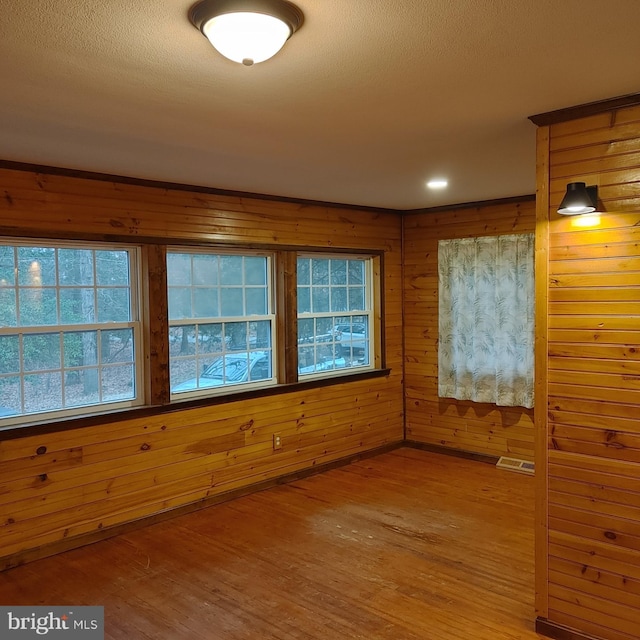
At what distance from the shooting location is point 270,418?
16.0ft

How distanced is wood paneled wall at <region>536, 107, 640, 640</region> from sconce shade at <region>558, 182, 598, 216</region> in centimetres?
5

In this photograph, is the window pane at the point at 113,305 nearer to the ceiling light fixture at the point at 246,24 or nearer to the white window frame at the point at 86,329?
the white window frame at the point at 86,329

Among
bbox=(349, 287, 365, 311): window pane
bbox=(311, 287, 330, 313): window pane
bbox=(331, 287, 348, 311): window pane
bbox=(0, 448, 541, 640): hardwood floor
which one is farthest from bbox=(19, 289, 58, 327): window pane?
bbox=(349, 287, 365, 311): window pane

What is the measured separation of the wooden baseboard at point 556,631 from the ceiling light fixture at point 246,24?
271 cm

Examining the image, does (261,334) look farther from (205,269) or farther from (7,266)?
(7,266)

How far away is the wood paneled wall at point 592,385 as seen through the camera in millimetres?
2465

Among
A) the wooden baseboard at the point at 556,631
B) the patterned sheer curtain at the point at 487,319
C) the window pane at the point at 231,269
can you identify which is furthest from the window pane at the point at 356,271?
the wooden baseboard at the point at 556,631

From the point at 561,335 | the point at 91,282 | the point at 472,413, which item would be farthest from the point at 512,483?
the point at 91,282

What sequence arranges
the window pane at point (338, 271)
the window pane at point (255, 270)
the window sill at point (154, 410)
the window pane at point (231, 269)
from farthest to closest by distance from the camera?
the window pane at point (338, 271) → the window pane at point (255, 270) → the window pane at point (231, 269) → the window sill at point (154, 410)

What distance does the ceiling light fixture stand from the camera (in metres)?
1.61

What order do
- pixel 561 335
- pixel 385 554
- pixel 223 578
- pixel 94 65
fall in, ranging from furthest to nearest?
1. pixel 385 554
2. pixel 223 578
3. pixel 561 335
4. pixel 94 65

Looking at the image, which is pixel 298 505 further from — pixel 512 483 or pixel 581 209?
pixel 581 209

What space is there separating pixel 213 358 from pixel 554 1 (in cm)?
360

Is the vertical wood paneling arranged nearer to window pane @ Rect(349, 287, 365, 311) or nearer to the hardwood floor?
the hardwood floor
